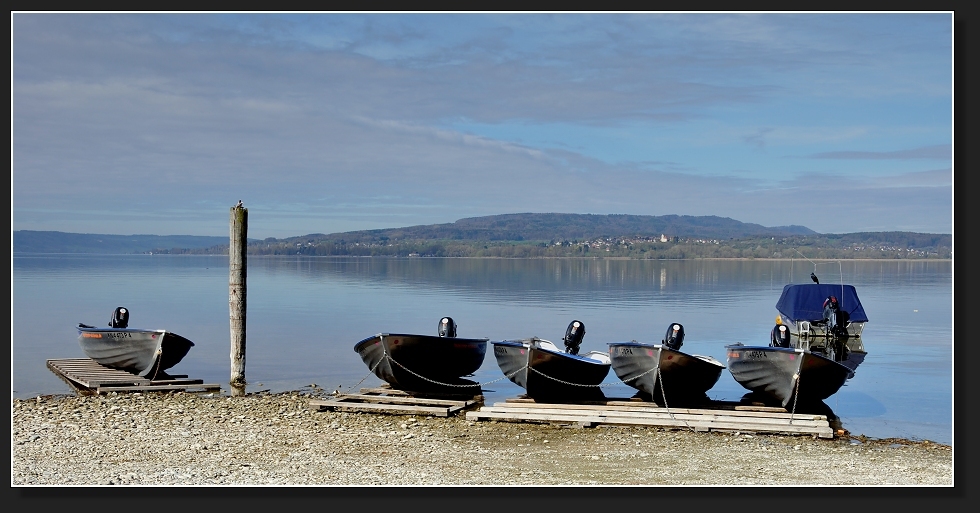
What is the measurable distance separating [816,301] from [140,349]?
62.1ft

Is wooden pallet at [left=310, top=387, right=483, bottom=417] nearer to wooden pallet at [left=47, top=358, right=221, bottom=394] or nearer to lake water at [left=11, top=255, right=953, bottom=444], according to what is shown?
lake water at [left=11, top=255, right=953, bottom=444]

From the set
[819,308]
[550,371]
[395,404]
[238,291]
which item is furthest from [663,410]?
[819,308]

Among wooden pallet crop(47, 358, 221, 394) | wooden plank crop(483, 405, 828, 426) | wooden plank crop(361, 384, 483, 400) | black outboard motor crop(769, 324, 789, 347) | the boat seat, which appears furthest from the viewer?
the boat seat

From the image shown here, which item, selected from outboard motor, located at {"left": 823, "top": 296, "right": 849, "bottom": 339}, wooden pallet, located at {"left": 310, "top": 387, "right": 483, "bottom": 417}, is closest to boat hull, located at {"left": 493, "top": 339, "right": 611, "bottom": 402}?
wooden pallet, located at {"left": 310, "top": 387, "right": 483, "bottom": 417}

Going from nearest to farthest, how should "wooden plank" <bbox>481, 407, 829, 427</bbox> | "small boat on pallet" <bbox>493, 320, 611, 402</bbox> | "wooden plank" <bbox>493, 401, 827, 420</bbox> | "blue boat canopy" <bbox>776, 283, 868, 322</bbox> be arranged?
"wooden plank" <bbox>481, 407, 829, 427</bbox> < "wooden plank" <bbox>493, 401, 827, 420</bbox> < "small boat on pallet" <bbox>493, 320, 611, 402</bbox> < "blue boat canopy" <bbox>776, 283, 868, 322</bbox>

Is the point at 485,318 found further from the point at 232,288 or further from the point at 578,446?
the point at 578,446

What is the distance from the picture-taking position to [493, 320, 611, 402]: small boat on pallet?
59.4 feet

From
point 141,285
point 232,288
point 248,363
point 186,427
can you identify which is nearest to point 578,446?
point 186,427

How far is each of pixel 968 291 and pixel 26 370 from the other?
21.9 m

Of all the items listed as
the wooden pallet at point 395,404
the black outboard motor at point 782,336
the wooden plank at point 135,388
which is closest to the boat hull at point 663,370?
the black outboard motor at point 782,336

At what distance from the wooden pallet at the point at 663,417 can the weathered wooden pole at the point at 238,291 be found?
6.45m

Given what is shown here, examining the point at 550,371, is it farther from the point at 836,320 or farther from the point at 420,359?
the point at 836,320

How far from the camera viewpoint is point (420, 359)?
18891 mm

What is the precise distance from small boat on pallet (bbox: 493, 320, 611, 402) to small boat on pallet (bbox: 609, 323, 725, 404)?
59 centimetres
